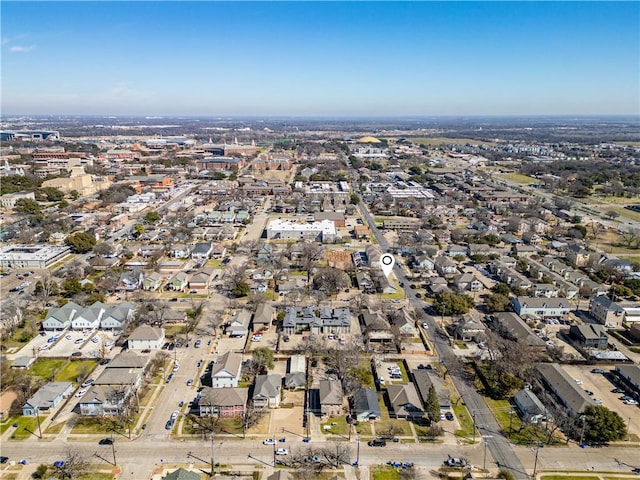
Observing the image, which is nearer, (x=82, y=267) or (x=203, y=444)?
(x=203, y=444)

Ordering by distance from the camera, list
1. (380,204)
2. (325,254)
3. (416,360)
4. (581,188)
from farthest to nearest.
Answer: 1. (581,188)
2. (380,204)
3. (325,254)
4. (416,360)

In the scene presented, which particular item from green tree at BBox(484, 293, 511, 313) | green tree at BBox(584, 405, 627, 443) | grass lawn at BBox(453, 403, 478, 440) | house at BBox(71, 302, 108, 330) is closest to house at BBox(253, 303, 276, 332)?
house at BBox(71, 302, 108, 330)

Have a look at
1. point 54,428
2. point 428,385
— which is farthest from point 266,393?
point 54,428

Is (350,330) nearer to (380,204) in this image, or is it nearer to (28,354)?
(28,354)

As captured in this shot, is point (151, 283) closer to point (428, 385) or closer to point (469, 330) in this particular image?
point (428, 385)

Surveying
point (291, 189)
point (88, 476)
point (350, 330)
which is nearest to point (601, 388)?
point (350, 330)

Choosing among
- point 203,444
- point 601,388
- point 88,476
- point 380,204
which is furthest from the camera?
point 380,204
